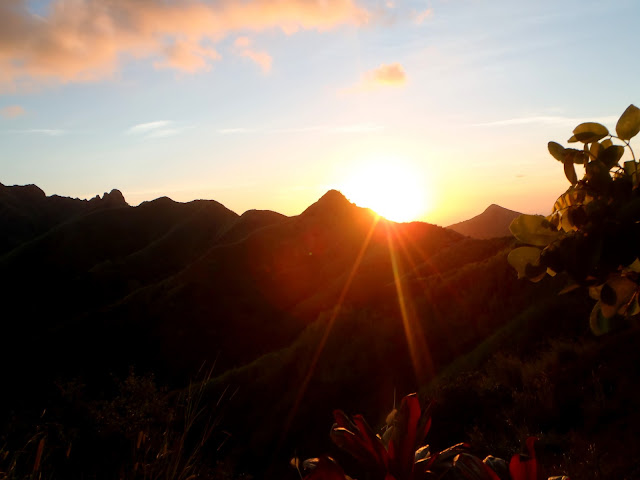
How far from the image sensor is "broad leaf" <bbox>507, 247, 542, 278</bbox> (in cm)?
185

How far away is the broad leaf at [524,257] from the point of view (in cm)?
185

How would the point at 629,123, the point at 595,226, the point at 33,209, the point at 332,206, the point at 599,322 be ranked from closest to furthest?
1. the point at 595,226
2. the point at 629,123
3. the point at 599,322
4. the point at 332,206
5. the point at 33,209

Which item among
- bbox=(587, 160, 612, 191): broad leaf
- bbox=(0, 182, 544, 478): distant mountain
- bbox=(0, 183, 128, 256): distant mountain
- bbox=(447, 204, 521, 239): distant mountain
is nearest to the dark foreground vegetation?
bbox=(587, 160, 612, 191): broad leaf

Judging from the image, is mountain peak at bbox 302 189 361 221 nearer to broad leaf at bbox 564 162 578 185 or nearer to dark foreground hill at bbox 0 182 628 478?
dark foreground hill at bbox 0 182 628 478

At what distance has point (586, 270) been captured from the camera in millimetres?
1575

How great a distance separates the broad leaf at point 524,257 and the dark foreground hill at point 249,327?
2.28 metres

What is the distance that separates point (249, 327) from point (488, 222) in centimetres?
10506

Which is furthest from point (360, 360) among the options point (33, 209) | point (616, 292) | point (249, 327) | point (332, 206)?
point (33, 209)

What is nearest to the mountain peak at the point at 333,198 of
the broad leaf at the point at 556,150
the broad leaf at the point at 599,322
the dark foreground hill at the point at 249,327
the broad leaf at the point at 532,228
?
the dark foreground hill at the point at 249,327

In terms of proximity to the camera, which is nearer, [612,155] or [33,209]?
[612,155]

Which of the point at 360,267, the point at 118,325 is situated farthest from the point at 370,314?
the point at 118,325

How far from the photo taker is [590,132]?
1.79 metres

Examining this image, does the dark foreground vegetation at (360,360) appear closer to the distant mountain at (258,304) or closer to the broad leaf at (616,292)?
the broad leaf at (616,292)

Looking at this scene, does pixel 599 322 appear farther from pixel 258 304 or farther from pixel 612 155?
pixel 258 304
